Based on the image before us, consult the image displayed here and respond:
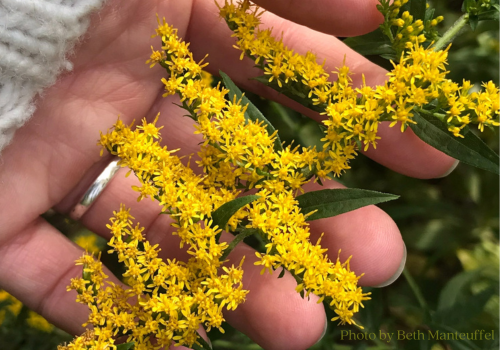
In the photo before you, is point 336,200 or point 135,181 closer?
point 336,200

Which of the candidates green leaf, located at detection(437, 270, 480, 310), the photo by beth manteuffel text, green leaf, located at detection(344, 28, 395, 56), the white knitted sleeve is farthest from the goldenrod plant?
green leaf, located at detection(437, 270, 480, 310)

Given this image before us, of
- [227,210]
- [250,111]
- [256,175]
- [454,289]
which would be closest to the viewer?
[227,210]

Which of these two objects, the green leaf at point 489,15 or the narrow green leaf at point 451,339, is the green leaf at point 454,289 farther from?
the green leaf at point 489,15

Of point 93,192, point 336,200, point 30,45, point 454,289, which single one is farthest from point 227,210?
point 454,289

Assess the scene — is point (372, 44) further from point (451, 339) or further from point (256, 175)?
point (451, 339)

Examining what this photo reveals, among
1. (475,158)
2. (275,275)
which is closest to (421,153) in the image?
(475,158)

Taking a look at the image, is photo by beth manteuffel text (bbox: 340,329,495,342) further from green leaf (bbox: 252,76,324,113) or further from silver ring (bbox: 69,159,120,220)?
silver ring (bbox: 69,159,120,220)
